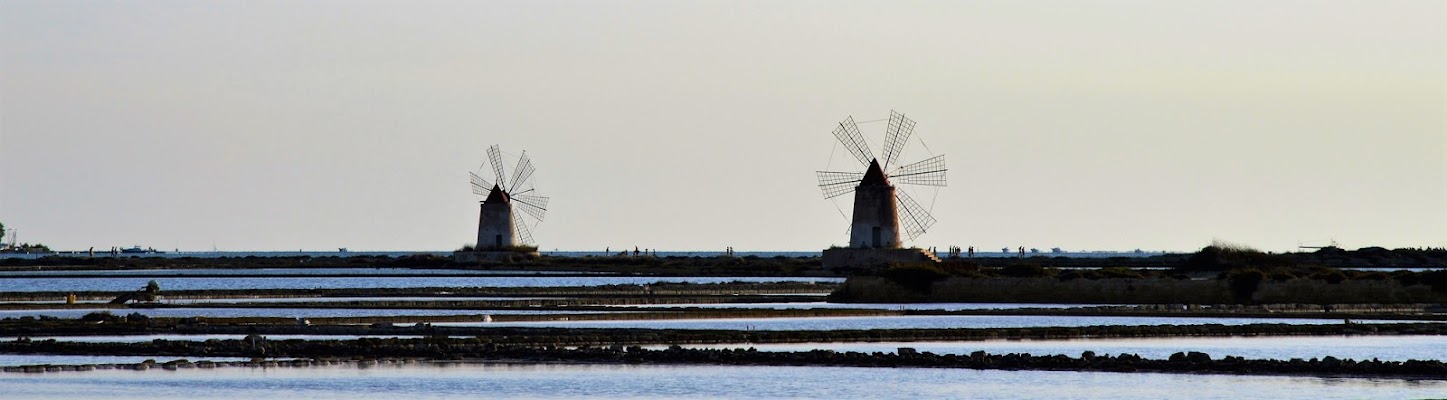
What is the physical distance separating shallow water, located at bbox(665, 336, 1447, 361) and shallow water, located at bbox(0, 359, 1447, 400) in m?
3.60

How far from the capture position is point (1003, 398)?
880 inches

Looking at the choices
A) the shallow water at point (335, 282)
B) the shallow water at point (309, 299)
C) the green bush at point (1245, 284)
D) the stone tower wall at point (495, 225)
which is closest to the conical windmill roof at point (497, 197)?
the stone tower wall at point (495, 225)

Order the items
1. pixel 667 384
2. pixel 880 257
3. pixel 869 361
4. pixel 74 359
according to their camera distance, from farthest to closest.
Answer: pixel 880 257 < pixel 74 359 < pixel 869 361 < pixel 667 384

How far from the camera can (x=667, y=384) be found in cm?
2398

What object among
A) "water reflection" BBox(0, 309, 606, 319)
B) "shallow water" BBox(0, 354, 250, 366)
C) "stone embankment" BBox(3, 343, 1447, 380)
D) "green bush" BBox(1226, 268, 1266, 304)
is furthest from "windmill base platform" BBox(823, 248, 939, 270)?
"shallow water" BBox(0, 354, 250, 366)

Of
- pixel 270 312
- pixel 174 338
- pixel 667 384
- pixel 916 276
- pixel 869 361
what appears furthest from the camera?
pixel 916 276

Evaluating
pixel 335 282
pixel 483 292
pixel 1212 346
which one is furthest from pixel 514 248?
pixel 1212 346

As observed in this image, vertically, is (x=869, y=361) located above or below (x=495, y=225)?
below

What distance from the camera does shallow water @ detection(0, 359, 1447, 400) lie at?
2256 centimetres

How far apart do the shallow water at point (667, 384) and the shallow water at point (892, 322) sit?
9699 mm

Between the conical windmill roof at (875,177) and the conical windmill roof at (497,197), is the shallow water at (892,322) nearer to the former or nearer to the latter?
the conical windmill roof at (875,177)

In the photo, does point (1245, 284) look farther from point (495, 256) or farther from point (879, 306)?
→ point (495, 256)

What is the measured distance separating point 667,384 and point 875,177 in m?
47.1

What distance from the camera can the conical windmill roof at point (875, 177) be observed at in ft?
231
